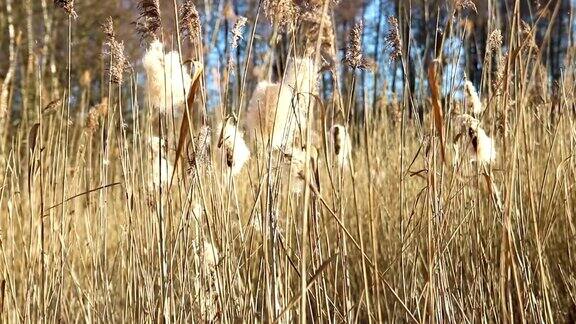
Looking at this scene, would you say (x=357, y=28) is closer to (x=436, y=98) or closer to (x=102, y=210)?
(x=436, y=98)

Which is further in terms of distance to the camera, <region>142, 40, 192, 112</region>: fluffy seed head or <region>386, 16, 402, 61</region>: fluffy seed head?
<region>142, 40, 192, 112</region>: fluffy seed head

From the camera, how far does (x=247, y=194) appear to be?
8.57ft

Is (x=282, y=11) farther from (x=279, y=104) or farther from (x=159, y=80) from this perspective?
(x=159, y=80)

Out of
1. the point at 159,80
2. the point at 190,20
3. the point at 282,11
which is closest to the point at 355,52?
the point at 282,11

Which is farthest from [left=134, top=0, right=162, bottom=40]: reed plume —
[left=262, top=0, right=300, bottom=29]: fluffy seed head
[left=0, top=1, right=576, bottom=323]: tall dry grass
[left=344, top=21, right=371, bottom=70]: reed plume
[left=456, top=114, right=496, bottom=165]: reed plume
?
[left=456, top=114, right=496, bottom=165]: reed plume

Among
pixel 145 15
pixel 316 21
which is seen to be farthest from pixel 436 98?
pixel 145 15

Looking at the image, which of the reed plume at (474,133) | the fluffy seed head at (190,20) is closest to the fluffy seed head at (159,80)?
the fluffy seed head at (190,20)

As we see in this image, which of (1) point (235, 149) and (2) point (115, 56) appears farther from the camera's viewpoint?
(1) point (235, 149)

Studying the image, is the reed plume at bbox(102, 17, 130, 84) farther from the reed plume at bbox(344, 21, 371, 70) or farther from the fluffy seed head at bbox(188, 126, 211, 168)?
the reed plume at bbox(344, 21, 371, 70)

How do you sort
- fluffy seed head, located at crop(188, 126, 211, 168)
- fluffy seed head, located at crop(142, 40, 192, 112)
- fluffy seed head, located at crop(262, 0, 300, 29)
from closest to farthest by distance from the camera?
1. fluffy seed head, located at crop(262, 0, 300, 29)
2. fluffy seed head, located at crop(188, 126, 211, 168)
3. fluffy seed head, located at crop(142, 40, 192, 112)

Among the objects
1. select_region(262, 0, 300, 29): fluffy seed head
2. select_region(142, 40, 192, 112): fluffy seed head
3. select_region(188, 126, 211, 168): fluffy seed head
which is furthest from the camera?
select_region(142, 40, 192, 112): fluffy seed head

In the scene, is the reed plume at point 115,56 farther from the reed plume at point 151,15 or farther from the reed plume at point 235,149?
the reed plume at point 235,149

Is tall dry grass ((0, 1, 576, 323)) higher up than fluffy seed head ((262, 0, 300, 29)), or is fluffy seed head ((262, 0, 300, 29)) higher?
fluffy seed head ((262, 0, 300, 29))

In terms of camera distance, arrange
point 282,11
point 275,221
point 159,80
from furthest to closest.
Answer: point 159,80, point 275,221, point 282,11
